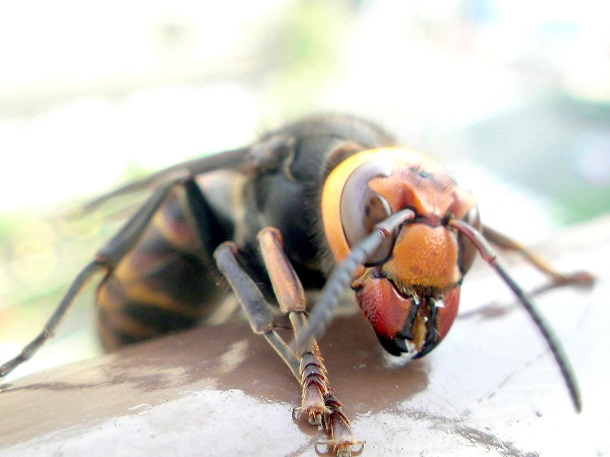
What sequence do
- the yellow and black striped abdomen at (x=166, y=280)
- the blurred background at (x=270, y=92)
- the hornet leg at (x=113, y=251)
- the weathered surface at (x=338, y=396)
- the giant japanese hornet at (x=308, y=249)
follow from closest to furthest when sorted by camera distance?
1. the weathered surface at (x=338, y=396)
2. the giant japanese hornet at (x=308, y=249)
3. the hornet leg at (x=113, y=251)
4. the yellow and black striped abdomen at (x=166, y=280)
5. the blurred background at (x=270, y=92)

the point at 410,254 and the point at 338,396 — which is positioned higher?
the point at 410,254

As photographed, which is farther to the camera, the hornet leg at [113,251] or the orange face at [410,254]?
the hornet leg at [113,251]

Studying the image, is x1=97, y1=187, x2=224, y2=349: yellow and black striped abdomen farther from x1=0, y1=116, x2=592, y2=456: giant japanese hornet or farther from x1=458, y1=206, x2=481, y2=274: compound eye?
x1=458, y1=206, x2=481, y2=274: compound eye

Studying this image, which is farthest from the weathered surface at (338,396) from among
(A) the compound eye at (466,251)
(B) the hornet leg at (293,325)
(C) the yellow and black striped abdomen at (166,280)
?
(C) the yellow and black striped abdomen at (166,280)

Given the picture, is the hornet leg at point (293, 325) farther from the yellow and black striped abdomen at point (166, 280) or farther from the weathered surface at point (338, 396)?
the yellow and black striped abdomen at point (166, 280)

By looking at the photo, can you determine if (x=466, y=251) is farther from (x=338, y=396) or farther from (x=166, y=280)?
(x=166, y=280)

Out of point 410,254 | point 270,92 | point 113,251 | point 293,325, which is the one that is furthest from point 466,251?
point 270,92

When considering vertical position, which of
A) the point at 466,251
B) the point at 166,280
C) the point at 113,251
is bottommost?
the point at 166,280
